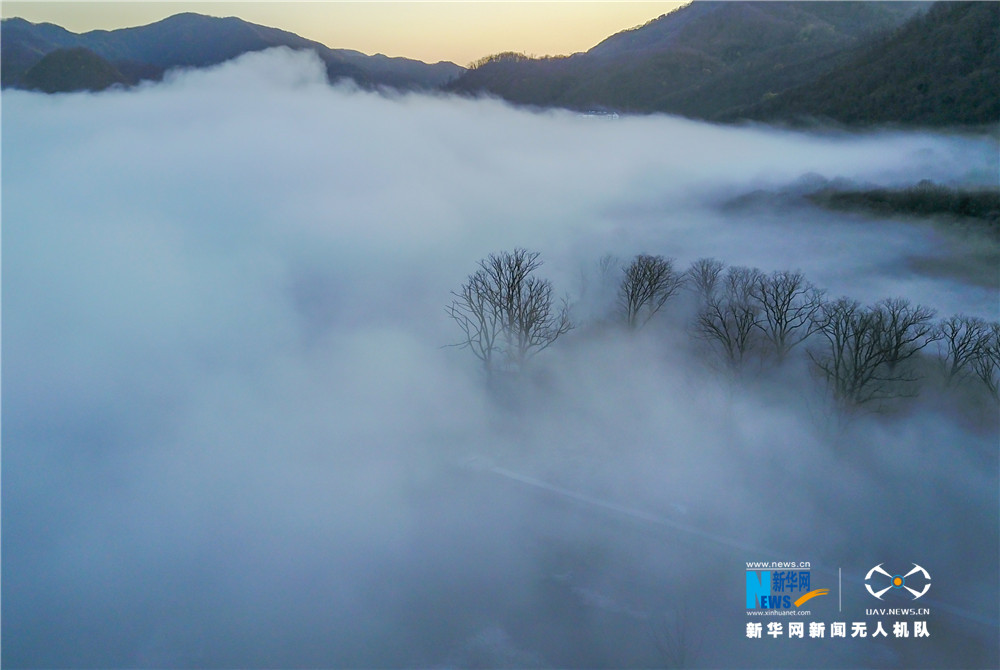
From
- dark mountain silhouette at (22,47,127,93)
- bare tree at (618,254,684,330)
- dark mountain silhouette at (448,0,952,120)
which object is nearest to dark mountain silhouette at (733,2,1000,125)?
dark mountain silhouette at (448,0,952,120)

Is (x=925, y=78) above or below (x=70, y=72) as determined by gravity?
below

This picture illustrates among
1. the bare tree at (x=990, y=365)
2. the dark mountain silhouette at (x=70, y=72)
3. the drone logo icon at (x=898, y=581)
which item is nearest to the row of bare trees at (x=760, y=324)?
the bare tree at (x=990, y=365)

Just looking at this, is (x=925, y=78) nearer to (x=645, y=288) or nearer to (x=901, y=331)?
(x=645, y=288)

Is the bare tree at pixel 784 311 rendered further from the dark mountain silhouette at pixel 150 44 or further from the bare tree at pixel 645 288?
the dark mountain silhouette at pixel 150 44

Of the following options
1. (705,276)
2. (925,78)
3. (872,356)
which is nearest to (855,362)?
(872,356)

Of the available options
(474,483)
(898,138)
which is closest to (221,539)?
(474,483)

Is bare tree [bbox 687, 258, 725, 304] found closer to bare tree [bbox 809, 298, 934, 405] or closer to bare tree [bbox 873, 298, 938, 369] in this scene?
bare tree [bbox 809, 298, 934, 405]
